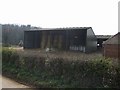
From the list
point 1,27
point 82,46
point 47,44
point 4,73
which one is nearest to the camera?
point 4,73

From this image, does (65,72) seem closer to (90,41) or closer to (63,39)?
(63,39)

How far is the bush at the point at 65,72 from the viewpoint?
10.3m

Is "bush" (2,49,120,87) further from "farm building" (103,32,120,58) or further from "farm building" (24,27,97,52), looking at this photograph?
"farm building" (24,27,97,52)

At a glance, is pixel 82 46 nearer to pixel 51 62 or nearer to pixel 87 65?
pixel 51 62

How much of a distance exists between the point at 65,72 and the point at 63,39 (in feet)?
66.8

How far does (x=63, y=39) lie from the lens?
32.7 m

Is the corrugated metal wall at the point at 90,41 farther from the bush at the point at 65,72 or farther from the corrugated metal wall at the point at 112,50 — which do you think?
the bush at the point at 65,72

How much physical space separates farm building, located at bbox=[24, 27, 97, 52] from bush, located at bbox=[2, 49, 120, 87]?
51.4ft

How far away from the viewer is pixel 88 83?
1094 cm

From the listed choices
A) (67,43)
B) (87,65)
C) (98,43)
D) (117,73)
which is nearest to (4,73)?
(87,65)

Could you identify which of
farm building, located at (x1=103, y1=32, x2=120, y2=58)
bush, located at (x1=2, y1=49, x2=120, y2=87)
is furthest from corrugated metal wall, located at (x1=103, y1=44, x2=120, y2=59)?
bush, located at (x1=2, y1=49, x2=120, y2=87)

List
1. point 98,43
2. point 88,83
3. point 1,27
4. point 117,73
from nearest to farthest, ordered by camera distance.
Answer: point 117,73 < point 88,83 < point 98,43 < point 1,27

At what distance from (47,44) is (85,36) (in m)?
6.18

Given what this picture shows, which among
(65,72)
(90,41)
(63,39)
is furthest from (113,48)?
(65,72)
